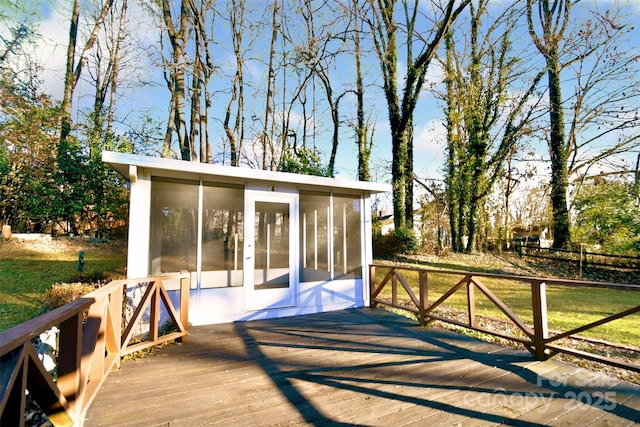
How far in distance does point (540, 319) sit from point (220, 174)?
4.13 metres

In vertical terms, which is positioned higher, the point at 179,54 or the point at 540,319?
the point at 179,54

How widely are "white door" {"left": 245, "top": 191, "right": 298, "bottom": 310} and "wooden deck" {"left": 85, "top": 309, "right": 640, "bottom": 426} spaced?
1057mm

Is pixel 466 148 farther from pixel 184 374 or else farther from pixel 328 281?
pixel 184 374

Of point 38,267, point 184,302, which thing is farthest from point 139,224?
point 38,267

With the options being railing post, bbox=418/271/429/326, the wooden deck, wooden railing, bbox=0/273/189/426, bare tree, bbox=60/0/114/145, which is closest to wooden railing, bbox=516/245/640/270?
railing post, bbox=418/271/429/326

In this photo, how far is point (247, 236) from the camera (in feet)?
15.3

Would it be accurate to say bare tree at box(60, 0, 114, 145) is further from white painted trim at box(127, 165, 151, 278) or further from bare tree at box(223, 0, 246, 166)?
white painted trim at box(127, 165, 151, 278)

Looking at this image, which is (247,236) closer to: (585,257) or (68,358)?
(68,358)

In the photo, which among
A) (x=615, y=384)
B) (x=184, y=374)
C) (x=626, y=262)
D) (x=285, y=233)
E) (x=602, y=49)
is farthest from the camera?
(x=602, y=49)

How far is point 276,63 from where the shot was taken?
477 inches

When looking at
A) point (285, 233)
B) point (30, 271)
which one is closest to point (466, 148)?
point (285, 233)

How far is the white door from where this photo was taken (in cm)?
466

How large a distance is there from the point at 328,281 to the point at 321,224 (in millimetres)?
989

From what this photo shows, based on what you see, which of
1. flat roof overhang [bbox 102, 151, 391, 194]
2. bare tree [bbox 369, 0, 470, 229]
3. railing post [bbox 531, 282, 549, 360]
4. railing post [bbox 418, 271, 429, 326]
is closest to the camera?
railing post [bbox 531, 282, 549, 360]
